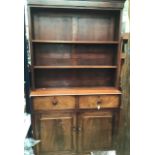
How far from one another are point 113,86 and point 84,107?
1.23 ft

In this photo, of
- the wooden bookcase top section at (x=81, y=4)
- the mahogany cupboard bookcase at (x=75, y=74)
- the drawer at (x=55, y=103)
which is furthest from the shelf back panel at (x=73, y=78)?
the wooden bookcase top section at (x=81, y=4)

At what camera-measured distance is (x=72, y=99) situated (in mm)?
1525

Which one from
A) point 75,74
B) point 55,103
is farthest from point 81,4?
point 55,103

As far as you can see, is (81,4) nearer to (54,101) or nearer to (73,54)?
(73,54)

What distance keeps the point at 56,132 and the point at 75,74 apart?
543 millimetres

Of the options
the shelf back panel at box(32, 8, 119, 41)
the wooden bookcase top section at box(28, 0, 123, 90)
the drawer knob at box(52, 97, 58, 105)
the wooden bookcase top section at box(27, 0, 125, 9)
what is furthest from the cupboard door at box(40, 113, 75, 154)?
the wooden bookcase top section at box(27, 0, 125, 9)

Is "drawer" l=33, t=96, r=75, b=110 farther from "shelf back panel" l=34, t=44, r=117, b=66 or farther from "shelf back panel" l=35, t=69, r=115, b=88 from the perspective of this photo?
"shelf back panel" l=34, t=44, r=117, b=66

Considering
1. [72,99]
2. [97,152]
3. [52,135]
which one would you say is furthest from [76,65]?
[97,152]

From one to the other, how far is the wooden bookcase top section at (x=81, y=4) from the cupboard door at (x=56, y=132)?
0.89 metres

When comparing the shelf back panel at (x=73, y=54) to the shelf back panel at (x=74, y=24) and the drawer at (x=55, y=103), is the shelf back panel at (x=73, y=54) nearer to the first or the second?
the shelf back panel at (x=74, y=24)
